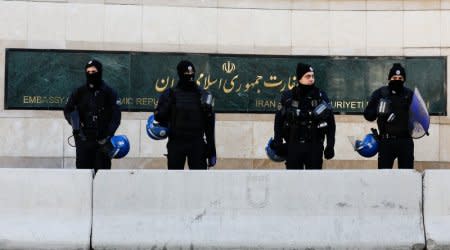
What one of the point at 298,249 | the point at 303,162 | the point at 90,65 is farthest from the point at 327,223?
the point at 90,65

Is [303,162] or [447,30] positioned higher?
[447,30]

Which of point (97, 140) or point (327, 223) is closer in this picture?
point (327, 223)

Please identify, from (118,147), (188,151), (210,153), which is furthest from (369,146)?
(118,147)

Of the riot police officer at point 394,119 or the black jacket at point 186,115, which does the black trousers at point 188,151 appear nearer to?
the black jacket at point 186,115

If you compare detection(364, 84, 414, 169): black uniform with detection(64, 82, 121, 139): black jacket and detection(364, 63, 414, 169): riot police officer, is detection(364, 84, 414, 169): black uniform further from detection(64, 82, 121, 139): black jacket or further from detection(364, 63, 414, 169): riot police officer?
detection(64, 82, 121, 139): black jacket

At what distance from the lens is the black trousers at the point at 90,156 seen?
12.3 m

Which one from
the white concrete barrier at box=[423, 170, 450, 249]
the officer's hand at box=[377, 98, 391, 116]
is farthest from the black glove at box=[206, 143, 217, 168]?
the white concrete barrier at box=[423, 170, 450, 249]

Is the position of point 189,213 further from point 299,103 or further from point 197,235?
point 299,103

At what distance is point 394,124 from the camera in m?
12.5

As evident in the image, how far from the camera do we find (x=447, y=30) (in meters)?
18.1

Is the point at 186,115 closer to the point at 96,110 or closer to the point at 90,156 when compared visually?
the point at 96,110

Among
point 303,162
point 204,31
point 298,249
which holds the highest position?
point 204,31

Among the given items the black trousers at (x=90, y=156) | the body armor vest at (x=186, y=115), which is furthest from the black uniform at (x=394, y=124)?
the black trousers at (x=90, y=156)

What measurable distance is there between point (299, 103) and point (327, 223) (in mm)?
2196
